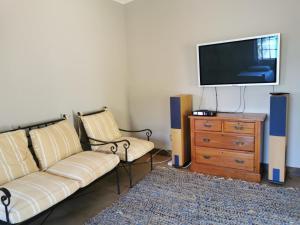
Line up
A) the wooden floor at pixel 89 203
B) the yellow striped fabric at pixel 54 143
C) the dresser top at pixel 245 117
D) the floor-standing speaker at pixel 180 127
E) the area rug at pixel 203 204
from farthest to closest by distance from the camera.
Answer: the floor-standing speaker at pixel 180 127 < the dresser top at pixel 245 117 < the yellow striped fabric at pixel 54 143 < the wooden floor at pixel 89 203 < the area rug at pixel 203 204

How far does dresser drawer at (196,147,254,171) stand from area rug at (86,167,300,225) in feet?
0.66

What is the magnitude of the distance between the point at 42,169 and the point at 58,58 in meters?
1.34

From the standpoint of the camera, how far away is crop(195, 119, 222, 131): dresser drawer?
298 centimetres

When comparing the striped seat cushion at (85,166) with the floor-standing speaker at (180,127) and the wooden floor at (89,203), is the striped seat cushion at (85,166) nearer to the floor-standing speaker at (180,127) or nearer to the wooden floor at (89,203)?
the wooden floor at (89,203)

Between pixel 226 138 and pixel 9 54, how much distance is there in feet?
8.58

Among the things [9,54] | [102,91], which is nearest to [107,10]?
[102,91]

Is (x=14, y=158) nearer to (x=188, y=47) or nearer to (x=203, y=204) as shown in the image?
(x=203, y=204)

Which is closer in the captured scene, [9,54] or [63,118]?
[9,54]

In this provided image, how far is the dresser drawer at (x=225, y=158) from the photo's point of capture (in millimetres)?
2857

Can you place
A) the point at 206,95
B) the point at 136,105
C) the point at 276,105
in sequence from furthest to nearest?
the point at 136,105 < the point at 206,95 < the point at 276,105

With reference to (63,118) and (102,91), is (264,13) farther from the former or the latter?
(63,118)

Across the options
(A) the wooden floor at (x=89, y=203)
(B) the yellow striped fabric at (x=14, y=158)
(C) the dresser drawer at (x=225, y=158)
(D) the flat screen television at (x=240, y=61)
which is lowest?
(A) the wooden floor at (x=89, y=203)

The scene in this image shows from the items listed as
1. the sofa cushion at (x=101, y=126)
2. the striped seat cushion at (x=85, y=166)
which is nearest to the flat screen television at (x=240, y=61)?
the sofa cushion at (x=101, y=126)

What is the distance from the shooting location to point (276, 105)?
2.61 metres
